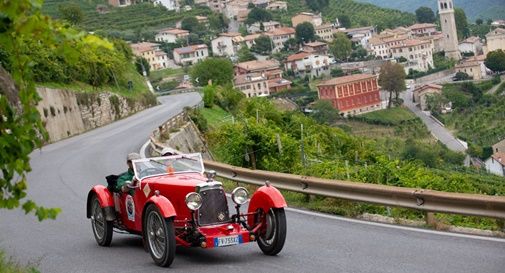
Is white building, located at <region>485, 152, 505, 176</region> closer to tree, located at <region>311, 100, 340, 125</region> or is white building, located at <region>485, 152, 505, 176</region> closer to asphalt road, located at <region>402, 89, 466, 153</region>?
asphalt road, located at <region>402, 89, 466, 153</region>

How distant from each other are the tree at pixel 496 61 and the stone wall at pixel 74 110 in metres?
131

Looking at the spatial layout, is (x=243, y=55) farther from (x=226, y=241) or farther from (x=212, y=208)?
(x=226, y=241)

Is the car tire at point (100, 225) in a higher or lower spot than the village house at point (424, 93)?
higher

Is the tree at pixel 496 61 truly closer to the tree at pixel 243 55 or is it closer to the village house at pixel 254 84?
the village house at pixel 254 84

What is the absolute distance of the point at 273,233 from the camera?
1124 centimetres

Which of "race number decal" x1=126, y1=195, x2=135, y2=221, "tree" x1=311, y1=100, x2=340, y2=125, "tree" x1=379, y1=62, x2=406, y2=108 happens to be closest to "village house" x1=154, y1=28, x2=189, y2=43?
"tree" x1=379, y1=62, x2=406, y2=108

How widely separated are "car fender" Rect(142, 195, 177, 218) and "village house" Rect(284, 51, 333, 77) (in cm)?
Result: 17613

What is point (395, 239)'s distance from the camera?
1206cm

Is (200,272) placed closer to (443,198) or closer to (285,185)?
(443,198)

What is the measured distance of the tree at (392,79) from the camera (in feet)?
563

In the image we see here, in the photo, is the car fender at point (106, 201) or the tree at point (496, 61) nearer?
the car fender at point (106, 201)

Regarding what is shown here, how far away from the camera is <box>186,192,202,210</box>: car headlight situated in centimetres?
1076

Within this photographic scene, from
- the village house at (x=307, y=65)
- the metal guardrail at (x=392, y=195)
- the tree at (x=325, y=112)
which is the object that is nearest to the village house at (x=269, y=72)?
the village house at (x=307, y=65)

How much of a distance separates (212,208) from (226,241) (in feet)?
1.40
